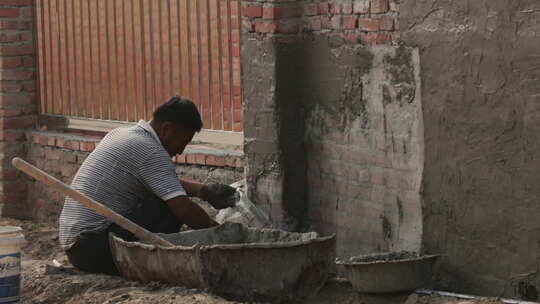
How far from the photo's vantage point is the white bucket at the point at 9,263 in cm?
567

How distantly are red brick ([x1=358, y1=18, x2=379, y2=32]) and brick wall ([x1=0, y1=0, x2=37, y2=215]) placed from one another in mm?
4225

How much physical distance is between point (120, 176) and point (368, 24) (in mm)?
1786

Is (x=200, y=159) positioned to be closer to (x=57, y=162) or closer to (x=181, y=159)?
(x=181, y=159)

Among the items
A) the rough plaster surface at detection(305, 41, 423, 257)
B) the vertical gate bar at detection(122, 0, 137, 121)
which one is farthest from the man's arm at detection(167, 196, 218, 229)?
the vertical gate bar at detection(122, 0, 137, 121)

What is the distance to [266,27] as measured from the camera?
6727 mm

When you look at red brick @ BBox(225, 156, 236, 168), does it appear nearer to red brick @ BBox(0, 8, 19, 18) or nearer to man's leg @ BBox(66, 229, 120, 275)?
man's leg @ BBox(66, 229, 120, 275)

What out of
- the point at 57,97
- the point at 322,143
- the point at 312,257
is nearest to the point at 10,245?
the point at 312,257

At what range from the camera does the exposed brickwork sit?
6.18 meters

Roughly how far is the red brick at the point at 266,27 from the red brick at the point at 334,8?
380 mm

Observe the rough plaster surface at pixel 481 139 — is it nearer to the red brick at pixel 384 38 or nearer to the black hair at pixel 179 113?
the red brick at pixel 384 38

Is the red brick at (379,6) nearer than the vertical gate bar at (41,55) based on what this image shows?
Yes

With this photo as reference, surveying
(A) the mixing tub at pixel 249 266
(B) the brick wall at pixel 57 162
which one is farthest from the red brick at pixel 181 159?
(A) the mixing tub at pixel 249 266

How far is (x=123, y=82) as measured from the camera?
8656 mm

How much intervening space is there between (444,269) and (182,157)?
2569 millimetres
